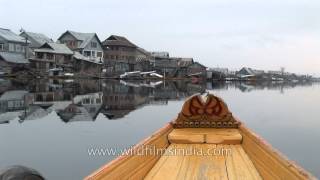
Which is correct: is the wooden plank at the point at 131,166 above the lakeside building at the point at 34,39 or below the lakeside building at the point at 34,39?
below

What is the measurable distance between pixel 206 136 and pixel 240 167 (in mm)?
1388

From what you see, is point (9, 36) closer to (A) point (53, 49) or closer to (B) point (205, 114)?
(A) point (53, 49)

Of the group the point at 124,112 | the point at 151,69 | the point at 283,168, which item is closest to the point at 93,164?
the point at 283,168

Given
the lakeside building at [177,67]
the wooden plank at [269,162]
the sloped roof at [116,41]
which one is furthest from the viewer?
the lakeside building at [177,67]

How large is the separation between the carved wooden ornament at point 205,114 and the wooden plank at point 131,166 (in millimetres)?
1016

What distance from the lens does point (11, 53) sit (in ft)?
176

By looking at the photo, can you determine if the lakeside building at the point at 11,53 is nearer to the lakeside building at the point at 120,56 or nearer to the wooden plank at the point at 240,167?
the lakeside building at the point at 120,56

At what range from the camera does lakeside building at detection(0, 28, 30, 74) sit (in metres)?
51.3

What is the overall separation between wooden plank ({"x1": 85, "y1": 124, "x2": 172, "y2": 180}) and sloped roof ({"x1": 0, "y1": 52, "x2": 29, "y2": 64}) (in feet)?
162

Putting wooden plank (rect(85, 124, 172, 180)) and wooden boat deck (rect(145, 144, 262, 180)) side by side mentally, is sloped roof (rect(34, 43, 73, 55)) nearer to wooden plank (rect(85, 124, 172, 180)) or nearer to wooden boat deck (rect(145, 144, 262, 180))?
wooden plank (rect(85, 124, 172, 180))

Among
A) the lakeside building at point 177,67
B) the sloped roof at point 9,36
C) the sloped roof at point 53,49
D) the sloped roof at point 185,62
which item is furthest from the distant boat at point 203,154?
the sloped roof at point 185,62

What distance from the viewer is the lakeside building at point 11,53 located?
51281 mm

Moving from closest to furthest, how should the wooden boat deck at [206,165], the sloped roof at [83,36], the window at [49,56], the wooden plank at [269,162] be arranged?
the wooden plank at [269,162] < the wooden boat deck at [206,165] < the window at [49,56] < the sloped roof at [83,36]

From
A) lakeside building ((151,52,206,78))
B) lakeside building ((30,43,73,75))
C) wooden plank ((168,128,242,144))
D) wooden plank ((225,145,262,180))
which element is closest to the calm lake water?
wooden plank ((168,128,242,144))
